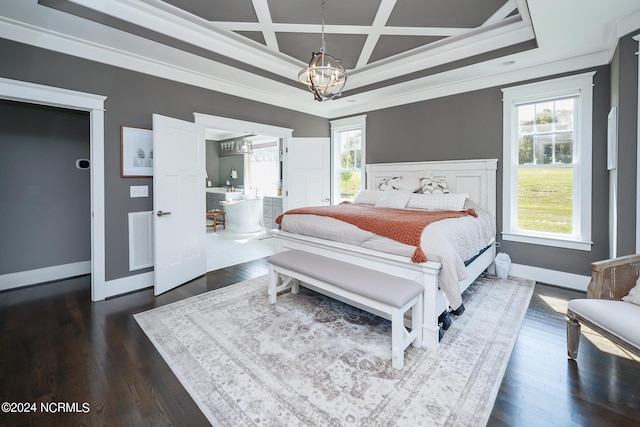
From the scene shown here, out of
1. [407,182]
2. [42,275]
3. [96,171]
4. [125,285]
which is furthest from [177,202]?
[407,182]

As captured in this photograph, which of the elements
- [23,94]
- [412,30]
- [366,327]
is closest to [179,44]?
[23,94]

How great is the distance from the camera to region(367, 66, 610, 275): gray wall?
10.5ft

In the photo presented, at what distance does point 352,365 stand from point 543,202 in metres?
3.31

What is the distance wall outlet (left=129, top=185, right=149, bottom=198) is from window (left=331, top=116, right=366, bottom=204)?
3391mm

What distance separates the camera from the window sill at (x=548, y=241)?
3.35 meters

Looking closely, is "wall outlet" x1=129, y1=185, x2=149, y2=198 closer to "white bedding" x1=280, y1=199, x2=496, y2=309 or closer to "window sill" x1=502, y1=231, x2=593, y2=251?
"white bedding" x1=280, y1=199, x2=496, y2=309

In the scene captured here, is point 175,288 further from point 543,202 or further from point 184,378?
point 543,202

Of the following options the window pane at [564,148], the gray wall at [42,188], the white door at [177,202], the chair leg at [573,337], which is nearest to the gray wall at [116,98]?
the white door at [177,202]

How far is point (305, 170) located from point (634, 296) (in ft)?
13.9

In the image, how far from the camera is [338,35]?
333 centimetres

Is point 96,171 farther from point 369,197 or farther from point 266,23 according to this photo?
point 369,197

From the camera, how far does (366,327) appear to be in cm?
254

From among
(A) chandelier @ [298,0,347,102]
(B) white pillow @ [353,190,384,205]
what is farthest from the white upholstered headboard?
(A) chandelier @ [298,0,347,102]

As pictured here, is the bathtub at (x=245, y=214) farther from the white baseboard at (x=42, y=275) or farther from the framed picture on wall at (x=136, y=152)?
the framed picture on wall at (x=136, y=152)
